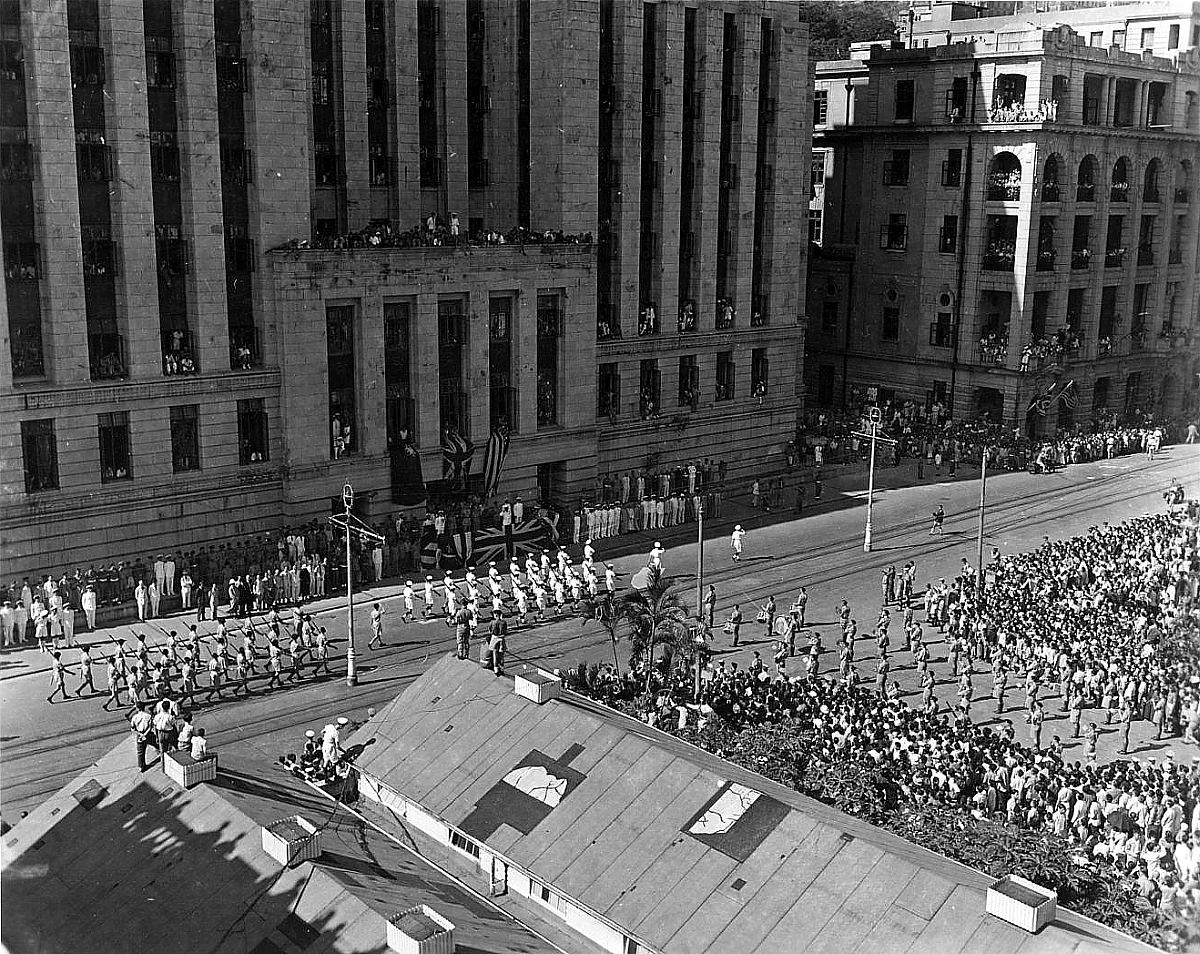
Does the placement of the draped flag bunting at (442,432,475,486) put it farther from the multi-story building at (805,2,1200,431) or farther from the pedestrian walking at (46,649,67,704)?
the multi-story building at (805,2,1200,431)

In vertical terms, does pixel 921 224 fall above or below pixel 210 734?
above

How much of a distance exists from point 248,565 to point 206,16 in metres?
25.0

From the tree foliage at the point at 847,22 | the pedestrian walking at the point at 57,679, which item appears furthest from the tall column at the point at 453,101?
the tree foliage at the point at 847,22

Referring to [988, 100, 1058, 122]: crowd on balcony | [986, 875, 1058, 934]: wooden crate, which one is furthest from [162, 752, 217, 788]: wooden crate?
[988, 100, 1058, 122]: crowd on balcony

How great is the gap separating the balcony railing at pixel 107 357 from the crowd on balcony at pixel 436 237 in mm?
8976

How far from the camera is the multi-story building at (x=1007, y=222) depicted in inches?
3905

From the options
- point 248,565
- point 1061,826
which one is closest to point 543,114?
point 248,565

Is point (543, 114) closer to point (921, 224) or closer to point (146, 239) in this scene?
point (146, 239)

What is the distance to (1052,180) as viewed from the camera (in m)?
99.8

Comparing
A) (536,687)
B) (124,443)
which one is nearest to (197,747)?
(536,687)

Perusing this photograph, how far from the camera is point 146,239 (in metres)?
61.8

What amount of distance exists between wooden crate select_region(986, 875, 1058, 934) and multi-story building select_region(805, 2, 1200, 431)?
76396mm

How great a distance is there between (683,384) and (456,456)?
63.9 ft

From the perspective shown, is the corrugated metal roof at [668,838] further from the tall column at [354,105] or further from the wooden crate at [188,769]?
the tall column at [354,105]
